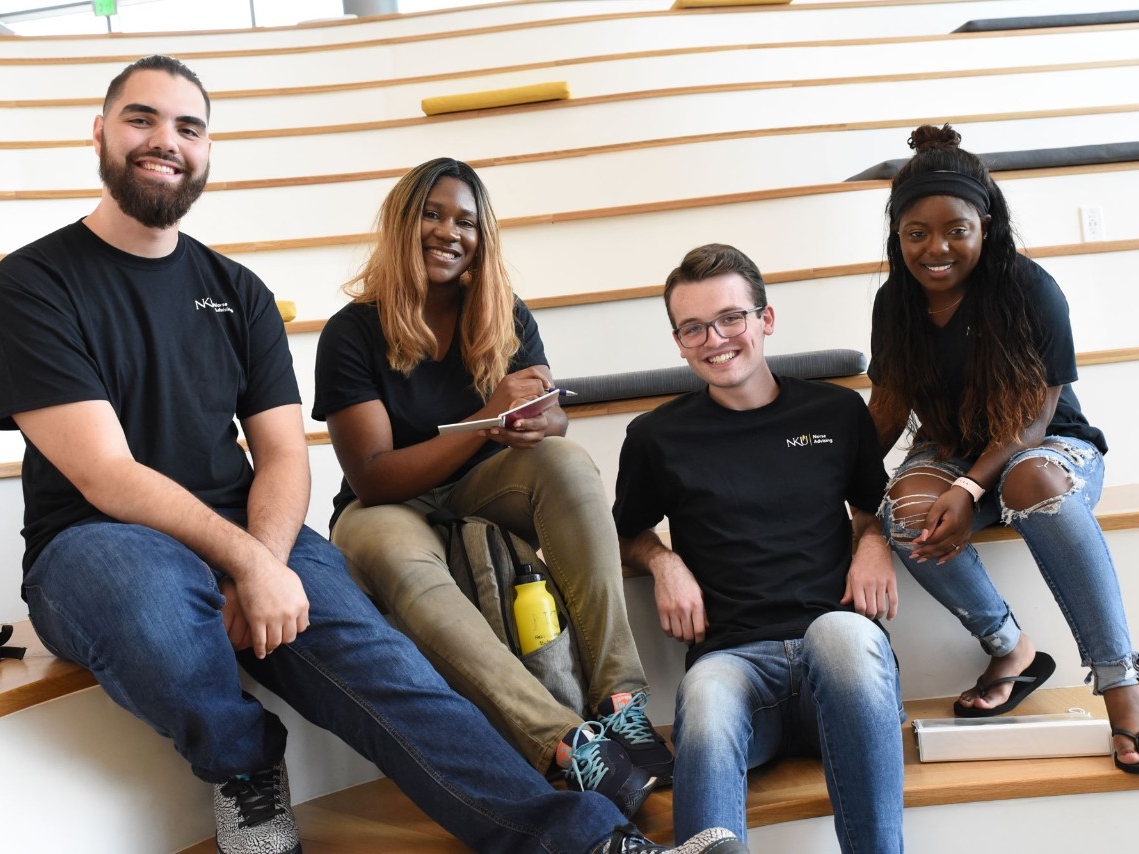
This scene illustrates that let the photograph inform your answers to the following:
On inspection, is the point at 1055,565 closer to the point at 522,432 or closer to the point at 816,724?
the point at 816,724

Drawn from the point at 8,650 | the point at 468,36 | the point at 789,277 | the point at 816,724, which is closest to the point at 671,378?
the point at 789,277

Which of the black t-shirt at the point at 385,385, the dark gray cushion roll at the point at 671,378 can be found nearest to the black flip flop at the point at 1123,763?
the dark gray cushion roll at the point at 671,378

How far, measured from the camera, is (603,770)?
1271 mm

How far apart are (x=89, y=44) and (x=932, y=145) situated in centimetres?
323

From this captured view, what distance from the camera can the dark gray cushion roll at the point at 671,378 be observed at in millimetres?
1948

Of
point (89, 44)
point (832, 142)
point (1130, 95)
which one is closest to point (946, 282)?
point (832, 142)

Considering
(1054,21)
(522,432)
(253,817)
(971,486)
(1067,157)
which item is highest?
(1054,21)

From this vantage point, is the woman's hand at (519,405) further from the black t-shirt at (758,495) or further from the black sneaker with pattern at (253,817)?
the black sneaker with pattern at (253,817)

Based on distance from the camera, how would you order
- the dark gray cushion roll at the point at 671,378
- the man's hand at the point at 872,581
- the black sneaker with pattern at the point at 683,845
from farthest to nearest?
the dark gray cushion roll at the point at 671,378 < the man's hand at the point at 872,581 < the black sneaker with pattern at the point at 683,845

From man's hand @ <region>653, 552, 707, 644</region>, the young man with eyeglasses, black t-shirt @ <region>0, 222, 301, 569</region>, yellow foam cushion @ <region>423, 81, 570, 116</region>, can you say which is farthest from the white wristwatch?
yellow foam cushion @ <region>423, 81, 570, 116</region>

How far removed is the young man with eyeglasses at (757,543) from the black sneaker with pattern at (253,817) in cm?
47

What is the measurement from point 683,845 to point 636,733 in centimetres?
30

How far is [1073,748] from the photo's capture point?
1374 mm

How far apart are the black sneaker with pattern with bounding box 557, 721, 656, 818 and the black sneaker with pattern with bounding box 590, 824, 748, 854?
12cm
